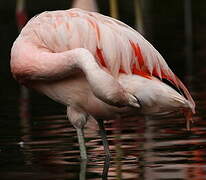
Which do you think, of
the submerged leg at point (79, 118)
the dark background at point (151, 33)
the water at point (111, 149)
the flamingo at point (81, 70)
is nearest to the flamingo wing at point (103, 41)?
the flamingo at point (81, 70)

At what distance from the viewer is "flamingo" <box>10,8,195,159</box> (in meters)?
7.06

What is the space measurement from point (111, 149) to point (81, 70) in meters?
1.21

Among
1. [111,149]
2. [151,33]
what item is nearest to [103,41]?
[111,149]

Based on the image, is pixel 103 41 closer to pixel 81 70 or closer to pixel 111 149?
pixel 81 70

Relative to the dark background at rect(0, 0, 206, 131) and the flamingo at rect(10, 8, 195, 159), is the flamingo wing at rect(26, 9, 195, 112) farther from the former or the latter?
the dark background at rect(0, 0, 206, 131)

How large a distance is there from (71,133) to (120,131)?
47 cm

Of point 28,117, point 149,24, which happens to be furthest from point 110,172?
point 149,24

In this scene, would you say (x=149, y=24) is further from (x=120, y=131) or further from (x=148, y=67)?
(x=148, y=67)

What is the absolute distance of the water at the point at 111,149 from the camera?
22.4 ft

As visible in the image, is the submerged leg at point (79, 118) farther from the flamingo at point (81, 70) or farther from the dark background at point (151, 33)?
the dark background at point (151, 33)

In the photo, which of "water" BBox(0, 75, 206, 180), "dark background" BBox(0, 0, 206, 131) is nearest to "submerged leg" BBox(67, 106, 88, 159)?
"water" BBox(0, 75, 206, 180)

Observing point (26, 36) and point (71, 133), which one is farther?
point (71, 133)

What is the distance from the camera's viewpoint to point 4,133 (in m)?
9.12

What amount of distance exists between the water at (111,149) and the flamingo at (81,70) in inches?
14.1
